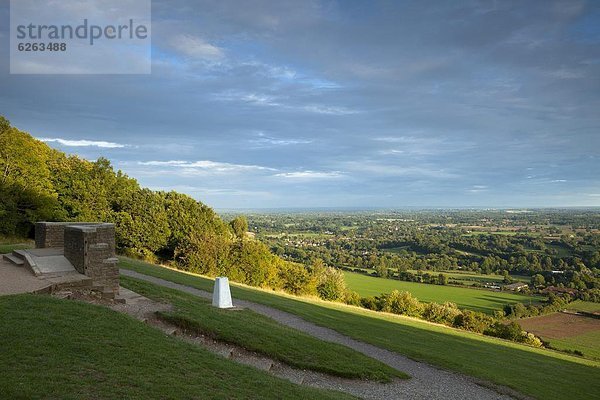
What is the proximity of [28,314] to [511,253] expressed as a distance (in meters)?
119

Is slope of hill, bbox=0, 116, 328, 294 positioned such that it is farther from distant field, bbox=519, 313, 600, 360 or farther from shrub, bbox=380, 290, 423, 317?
distant field, bbox=519, 313, 600, 360

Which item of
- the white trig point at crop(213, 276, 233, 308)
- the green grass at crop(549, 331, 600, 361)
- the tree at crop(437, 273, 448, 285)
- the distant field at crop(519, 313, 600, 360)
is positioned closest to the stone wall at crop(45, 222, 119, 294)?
the white trig point at crop(213, 276, 233, 308)

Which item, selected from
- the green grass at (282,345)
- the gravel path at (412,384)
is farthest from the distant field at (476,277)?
the green grass at (282,345)

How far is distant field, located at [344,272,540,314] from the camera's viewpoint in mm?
62344

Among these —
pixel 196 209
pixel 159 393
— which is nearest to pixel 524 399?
pixel 159 393

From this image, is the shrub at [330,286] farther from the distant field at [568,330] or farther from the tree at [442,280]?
the tree at [442,280]

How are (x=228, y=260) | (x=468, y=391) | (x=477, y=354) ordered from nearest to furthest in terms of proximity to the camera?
(x=468, y=391)
(x=477, y=354)
(x=228, y=260)

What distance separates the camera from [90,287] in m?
13.7

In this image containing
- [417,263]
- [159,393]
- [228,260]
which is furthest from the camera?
[417,263]

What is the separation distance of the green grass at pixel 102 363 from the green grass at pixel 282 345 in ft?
7.02

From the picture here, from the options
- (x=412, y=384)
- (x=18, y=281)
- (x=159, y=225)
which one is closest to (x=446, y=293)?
(x=159, y=225)

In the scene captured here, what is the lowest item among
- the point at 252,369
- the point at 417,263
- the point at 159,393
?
the point at 417,263

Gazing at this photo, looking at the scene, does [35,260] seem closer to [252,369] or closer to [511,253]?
[252,369]

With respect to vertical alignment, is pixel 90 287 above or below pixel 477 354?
above
